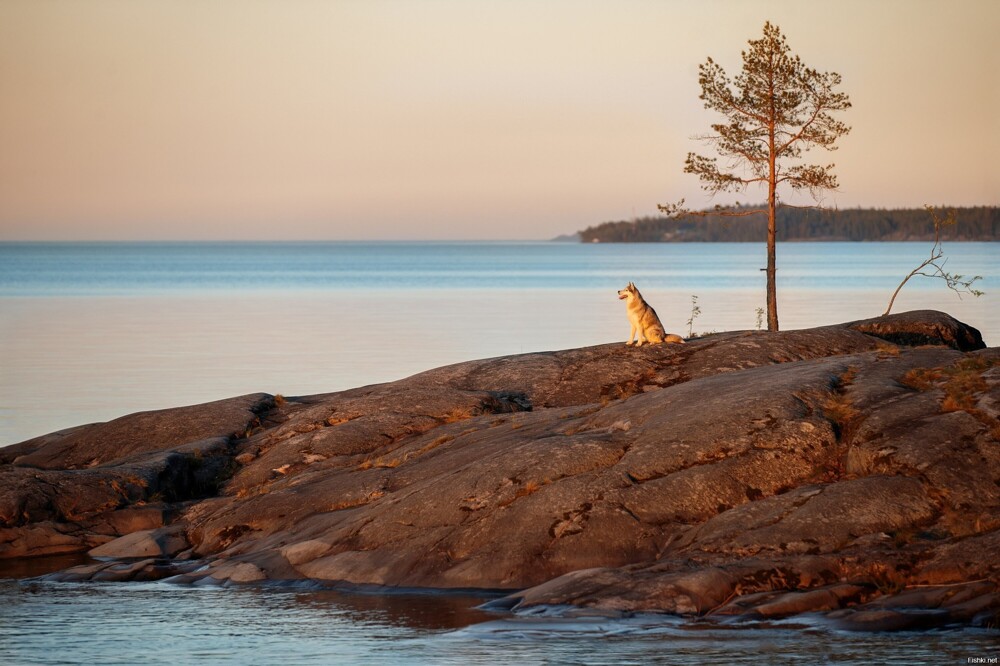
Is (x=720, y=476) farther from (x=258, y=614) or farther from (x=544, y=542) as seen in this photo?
(x=258, y=614)

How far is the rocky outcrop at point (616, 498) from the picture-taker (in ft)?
49.4

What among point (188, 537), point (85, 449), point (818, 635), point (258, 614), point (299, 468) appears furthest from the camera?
point (85, 449)

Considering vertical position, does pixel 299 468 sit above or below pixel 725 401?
below

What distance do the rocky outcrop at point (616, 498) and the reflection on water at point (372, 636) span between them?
0.49m

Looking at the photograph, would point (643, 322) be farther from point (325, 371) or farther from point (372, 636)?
point (325, 371)

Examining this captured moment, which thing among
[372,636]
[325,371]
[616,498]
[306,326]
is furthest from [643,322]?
[306,326]

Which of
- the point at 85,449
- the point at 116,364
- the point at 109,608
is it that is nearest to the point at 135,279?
the point at 116,364

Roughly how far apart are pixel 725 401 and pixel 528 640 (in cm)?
637

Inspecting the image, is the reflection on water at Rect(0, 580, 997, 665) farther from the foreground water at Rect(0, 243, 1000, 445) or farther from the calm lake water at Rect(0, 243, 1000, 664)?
the foreground water at Rect(0, 243, 1000, 445)

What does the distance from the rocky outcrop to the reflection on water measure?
493mm

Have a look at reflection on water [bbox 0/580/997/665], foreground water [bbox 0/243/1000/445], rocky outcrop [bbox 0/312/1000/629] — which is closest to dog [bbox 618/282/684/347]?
rocky outcrop [bbox 0/312/1000/629]

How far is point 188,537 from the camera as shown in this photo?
20.4m

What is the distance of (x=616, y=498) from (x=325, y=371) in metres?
32.6

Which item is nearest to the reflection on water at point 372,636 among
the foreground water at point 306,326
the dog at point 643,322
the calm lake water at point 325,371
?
the calm lake water at point 325,371
